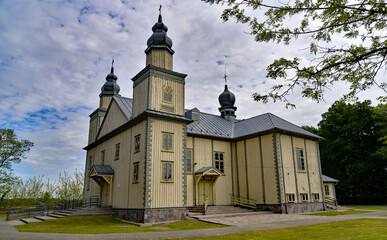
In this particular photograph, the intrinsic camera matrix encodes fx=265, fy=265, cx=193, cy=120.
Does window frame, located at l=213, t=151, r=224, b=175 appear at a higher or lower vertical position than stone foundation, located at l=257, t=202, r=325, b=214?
higher

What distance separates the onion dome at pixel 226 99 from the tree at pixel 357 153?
45.9ft

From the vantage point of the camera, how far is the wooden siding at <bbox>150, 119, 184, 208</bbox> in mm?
15883

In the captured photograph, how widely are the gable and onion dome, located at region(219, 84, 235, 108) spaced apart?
1282 centimetres

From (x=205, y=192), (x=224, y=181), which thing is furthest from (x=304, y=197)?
(x=205, y=192)

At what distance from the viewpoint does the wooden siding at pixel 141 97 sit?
57.5ft

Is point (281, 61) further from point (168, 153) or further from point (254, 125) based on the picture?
point (254, 125)

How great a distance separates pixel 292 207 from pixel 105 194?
1477cm

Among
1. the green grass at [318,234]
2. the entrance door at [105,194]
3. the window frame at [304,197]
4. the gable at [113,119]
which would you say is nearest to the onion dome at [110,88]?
the gable at [113,119]

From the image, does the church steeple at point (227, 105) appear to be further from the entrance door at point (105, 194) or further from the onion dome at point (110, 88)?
the entrance door at point (105, 194)

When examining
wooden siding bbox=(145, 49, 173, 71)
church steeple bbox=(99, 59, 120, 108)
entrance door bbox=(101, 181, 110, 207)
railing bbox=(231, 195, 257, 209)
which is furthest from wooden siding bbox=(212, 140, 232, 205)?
church steeple bbox=(99, 59, 120, 108)

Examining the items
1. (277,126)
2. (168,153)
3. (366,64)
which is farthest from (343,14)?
(277,126)

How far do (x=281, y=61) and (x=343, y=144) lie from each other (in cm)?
3520

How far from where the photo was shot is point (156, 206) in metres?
15.6

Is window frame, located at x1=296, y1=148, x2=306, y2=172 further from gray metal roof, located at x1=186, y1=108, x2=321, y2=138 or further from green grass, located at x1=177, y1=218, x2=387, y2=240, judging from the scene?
green grass, located at x1=177, y1=218, x2=387, y2=240
